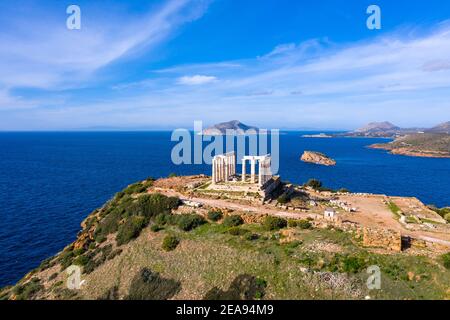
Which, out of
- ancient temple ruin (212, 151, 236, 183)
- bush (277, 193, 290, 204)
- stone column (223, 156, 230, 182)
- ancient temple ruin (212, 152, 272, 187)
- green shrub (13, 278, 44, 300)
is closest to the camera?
green shrub (13, 278, 44, 300)

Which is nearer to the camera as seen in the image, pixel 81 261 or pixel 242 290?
pixel 242 290

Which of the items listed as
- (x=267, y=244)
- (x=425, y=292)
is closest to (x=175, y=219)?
(x=267, y=244)

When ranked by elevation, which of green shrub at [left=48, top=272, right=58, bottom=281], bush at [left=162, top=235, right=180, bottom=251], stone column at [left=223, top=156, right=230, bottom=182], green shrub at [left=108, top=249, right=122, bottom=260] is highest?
stone column at [left=223, top=156, right=230, bottom=182]

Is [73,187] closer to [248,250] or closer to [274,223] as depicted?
[274,223]

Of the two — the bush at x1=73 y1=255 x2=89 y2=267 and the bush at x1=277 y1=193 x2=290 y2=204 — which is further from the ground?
the bush at x1=277 y1=193 x2=290 y2=204

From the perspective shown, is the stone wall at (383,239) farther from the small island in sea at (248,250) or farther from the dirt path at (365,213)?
the dirt path at (365,213)

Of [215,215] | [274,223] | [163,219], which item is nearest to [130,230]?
[163,219]

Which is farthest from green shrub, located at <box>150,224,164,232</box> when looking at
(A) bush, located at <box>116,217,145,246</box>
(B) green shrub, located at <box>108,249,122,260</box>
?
(B) green shrub, located at <box>108,249,122,260</box>

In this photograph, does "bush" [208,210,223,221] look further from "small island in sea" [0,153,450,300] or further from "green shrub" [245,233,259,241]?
"green shrub" [245,233,259,241]
